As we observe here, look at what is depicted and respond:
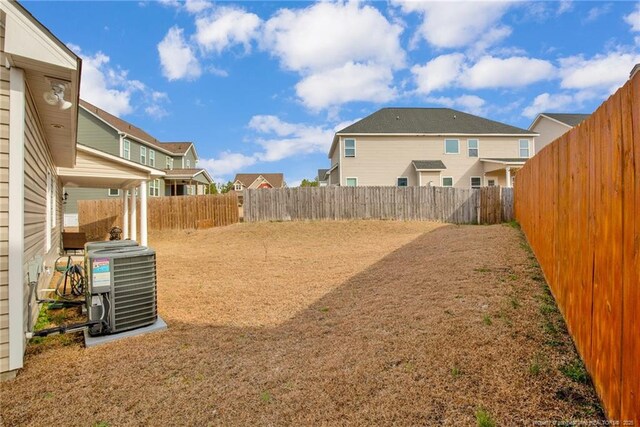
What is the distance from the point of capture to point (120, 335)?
4125mm

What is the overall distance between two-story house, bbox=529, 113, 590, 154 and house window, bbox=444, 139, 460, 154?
7.52 metres

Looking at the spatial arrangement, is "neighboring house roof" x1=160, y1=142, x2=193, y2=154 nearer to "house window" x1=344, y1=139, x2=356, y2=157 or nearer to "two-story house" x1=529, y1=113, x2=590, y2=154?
"house window" x1=344, y1=139, x2=356, y2=157

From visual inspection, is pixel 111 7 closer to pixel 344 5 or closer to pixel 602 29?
pixel 344 5

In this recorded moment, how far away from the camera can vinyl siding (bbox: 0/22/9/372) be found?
3.18 metres

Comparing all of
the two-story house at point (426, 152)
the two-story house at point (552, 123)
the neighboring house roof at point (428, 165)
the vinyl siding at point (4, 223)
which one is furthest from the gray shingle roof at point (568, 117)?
the vinyl siding at point (4, 223)

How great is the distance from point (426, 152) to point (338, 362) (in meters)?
21.5

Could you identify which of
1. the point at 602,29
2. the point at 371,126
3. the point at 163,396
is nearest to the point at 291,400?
the point at 163,396

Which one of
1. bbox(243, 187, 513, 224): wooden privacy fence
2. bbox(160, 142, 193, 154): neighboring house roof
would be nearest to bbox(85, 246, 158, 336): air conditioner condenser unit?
→ bbox(243, 187, 513, 224): wooden privacy fence

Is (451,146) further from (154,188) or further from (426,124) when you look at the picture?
(154,188)

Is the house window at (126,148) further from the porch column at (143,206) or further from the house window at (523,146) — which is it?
the house window at (523,146)

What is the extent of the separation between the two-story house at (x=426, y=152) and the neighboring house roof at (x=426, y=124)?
0.22 feet

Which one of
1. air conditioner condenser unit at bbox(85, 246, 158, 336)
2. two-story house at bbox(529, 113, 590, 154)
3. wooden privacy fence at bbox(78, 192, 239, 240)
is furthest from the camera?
two-story house at bbox(529, 113, 590, 154)

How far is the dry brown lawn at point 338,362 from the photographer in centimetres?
246

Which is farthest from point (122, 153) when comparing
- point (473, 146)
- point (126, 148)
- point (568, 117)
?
point (568, 117)
